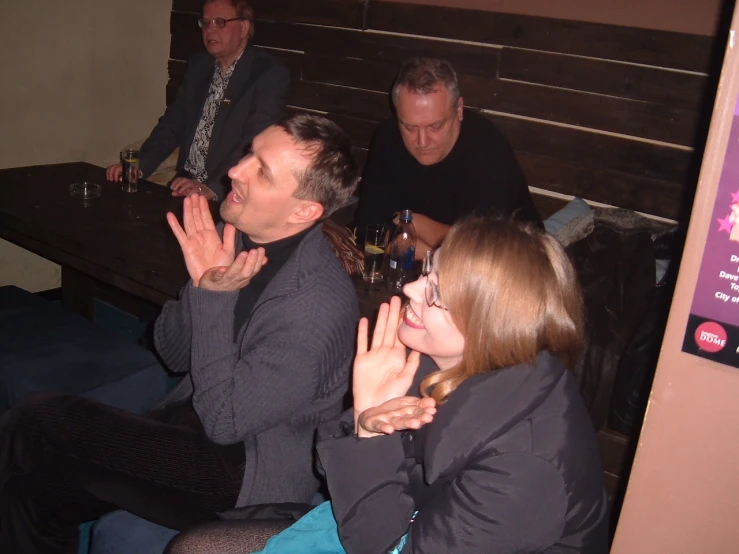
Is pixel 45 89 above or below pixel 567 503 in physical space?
above

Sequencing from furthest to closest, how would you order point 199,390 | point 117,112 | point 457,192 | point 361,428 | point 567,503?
point 117,112 → point 457,192 → point 199,390 → point 361,428 → point 567,503

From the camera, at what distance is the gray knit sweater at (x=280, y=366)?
4.96ft

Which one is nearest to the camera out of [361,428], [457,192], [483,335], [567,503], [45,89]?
[567,503]

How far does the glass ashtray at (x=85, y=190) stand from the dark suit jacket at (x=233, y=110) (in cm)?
62

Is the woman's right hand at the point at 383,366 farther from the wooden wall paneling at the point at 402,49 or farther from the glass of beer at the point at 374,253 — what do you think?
the wooden wall paneling at the point at 402,49

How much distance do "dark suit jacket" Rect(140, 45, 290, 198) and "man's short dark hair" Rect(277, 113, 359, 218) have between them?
175 cm

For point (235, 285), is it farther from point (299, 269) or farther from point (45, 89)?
point (45, 89)

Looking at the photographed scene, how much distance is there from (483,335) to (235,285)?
691 millimetres

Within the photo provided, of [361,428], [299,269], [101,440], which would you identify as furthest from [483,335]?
[101,440]

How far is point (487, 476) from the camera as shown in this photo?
1.10m

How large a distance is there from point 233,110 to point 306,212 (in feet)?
6.64

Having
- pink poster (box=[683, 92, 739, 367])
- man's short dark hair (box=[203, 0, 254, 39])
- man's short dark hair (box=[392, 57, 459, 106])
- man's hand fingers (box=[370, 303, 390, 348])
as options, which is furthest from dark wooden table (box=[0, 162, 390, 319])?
pink poster (box=[683, 92, 739, 367])

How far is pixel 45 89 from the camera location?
3.87 meters

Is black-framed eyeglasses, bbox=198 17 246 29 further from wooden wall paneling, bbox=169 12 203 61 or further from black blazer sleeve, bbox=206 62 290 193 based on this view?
wooden wall paneling, bbox=169 12 203 61
